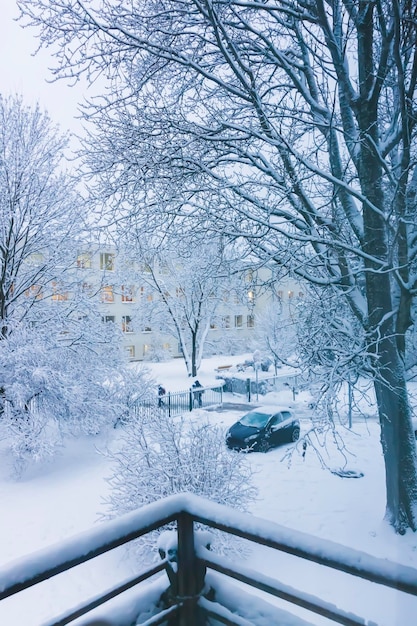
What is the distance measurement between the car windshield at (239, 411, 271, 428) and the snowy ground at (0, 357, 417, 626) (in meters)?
0.75

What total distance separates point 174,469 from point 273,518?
184cm

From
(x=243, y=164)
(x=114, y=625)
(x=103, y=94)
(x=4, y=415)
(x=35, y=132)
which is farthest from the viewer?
(x=35, y=132)

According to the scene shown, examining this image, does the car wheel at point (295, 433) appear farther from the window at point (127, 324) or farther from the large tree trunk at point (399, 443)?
the window at point (127, 324)

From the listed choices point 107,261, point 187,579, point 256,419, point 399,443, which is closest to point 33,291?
point 107,261

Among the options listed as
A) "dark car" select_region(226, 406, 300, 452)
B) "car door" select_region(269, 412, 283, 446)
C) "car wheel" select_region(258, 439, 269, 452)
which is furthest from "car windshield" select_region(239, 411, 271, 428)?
"car wheel" select_region(258, 439, 269, 452)

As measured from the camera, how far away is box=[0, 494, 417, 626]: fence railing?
1.44 metres

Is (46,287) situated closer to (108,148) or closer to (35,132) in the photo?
(35,132)

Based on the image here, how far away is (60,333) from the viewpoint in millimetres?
10617

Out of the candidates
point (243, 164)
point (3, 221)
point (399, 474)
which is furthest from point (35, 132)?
point (399, 474)

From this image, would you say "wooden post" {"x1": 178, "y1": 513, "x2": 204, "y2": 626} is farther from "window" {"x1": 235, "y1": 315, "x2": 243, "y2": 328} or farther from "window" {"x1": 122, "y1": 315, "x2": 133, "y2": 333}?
"window" {"x1": 235, "y1": 315, "x2": 243, "y2": 328}

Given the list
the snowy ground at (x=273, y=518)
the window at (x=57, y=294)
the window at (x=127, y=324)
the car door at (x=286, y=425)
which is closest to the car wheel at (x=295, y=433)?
the car door at (x=286, y=425)

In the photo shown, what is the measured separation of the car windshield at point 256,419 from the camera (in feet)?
34.0

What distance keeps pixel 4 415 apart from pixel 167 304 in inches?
496

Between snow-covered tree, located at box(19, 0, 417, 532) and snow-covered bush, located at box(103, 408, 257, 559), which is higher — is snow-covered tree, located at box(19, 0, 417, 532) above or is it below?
above
